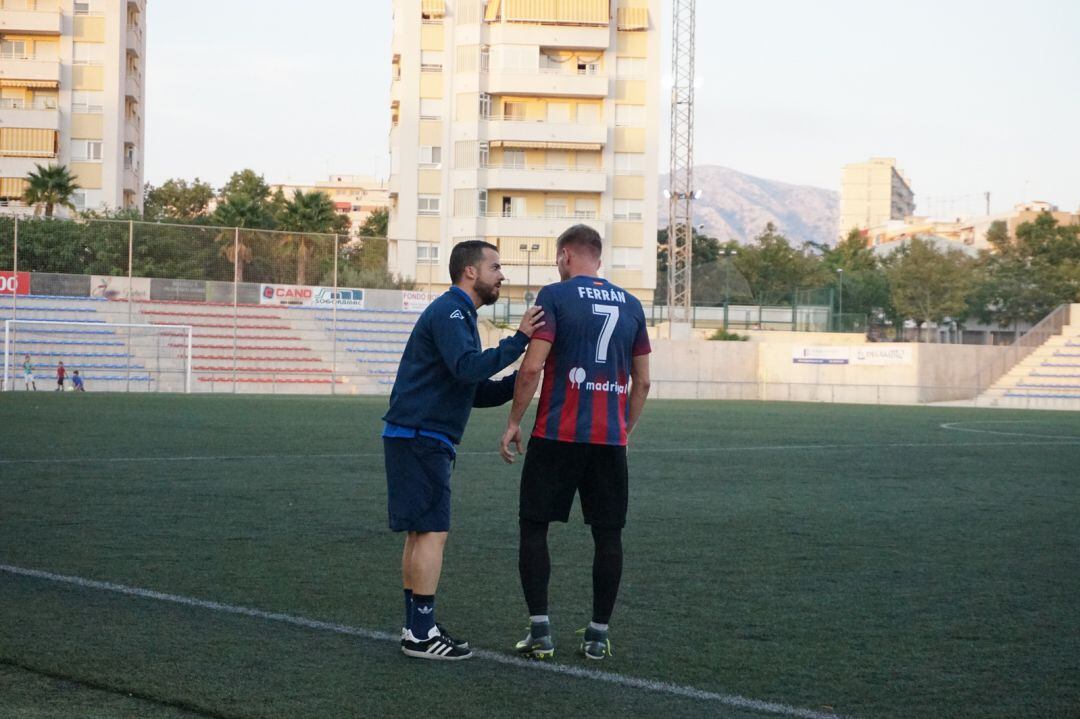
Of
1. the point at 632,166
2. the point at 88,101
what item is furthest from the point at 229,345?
the point at 632,166

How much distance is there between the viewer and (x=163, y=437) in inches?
784

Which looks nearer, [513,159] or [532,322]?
[532,322]

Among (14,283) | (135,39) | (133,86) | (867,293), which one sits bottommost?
(14,283)

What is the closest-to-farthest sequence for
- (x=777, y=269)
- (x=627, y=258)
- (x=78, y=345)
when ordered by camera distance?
(x=78, y=345)
(x=627, y=258)
(x=777, y=269)

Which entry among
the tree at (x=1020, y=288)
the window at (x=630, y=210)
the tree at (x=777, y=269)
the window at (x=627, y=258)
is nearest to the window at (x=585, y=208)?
the window at (x=630, y=210)

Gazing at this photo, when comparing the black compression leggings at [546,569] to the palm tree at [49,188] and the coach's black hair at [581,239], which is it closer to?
the coach's black hair at [581,239]

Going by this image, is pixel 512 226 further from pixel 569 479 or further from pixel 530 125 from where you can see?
pixel 569 479

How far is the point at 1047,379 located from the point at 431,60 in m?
35.1

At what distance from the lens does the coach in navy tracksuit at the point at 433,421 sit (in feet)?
19.5

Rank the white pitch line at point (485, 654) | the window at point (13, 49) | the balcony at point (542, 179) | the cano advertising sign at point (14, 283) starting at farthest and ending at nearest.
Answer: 1. the balcony at point (542, 179)
2. the window at point (13, 49)
3. the cano advertising sign at point (14, 283)
4. the white pitch line at point (485, 654)

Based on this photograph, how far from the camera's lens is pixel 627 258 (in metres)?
69.4

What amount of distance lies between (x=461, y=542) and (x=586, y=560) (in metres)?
1.16

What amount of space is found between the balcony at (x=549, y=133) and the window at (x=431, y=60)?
4.69 m

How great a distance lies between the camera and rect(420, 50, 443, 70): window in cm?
6875
